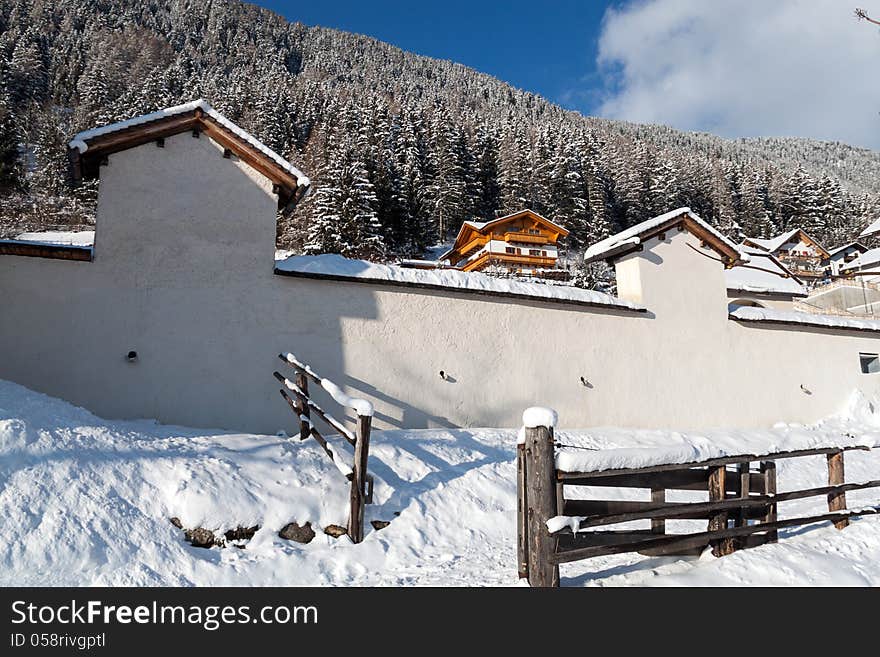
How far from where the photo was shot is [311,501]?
6.27 meters

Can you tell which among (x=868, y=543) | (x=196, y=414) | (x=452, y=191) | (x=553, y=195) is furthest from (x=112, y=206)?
(x=553, y=195)

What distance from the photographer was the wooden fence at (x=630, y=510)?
4258 mm

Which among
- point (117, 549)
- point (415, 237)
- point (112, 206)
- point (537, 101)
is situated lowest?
point (117, 549)

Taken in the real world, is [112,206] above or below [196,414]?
above

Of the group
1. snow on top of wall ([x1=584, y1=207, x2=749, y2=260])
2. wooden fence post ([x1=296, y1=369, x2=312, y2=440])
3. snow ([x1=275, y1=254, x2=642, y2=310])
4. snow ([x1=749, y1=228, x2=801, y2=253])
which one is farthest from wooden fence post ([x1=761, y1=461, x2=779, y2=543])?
snow ([x1=749, y1=228, x2=801, y2=253])

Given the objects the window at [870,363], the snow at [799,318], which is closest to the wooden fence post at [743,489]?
the snow at [799,318]

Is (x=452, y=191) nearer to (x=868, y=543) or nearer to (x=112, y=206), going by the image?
(x=112, y=206)

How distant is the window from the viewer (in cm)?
1556

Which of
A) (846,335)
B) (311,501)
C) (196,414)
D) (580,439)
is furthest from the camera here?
(846,335)

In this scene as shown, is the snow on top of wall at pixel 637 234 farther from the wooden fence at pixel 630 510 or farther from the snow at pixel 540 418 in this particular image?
the snow at pixel 540 418

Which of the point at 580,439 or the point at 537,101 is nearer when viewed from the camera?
the point at 580,439

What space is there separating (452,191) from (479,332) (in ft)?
121

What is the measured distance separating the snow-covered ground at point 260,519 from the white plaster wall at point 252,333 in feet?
4.17

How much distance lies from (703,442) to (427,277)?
20.7 feet
